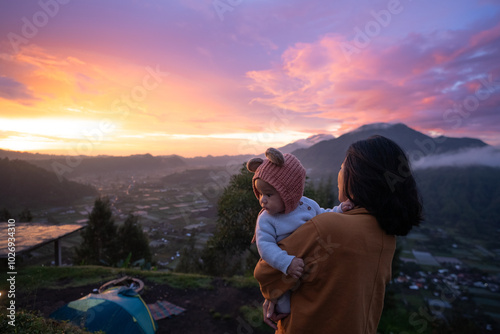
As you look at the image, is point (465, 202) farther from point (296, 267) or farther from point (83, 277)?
point (296, 267)

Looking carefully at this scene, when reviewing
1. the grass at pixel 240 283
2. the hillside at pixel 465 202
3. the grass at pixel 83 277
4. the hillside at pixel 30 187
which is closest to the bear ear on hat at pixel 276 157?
the grass at pixel 83 277

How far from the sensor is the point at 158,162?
117 m

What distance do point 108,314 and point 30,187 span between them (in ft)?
174

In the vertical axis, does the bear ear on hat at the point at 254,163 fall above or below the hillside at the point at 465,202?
above

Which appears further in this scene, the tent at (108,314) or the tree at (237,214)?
the tree at (237,214)

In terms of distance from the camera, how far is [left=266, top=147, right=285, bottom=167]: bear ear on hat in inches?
72.2

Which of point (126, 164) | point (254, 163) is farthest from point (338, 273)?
point (126, 164)

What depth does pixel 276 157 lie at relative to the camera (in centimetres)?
184

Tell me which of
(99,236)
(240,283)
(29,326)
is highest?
(29,326)

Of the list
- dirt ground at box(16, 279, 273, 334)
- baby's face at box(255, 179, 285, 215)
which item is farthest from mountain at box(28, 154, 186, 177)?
baby's face at box(255, 179, 285, 215)

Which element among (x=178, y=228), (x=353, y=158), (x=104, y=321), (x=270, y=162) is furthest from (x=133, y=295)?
(x=178, y=228)

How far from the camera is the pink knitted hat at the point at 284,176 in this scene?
5.88 feet

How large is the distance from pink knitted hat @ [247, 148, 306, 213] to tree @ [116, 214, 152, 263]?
68.5ft

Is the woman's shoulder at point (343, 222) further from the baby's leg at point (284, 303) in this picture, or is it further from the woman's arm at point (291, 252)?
the baby's leg at point (284, 303)
